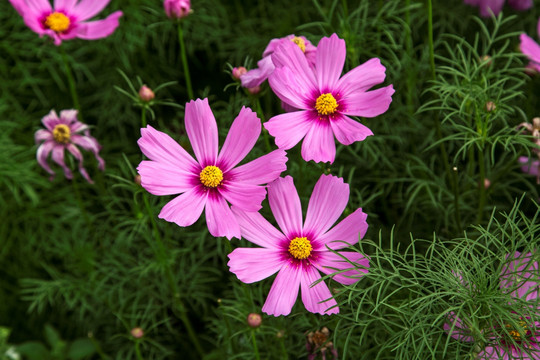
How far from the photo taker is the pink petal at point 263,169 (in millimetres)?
760

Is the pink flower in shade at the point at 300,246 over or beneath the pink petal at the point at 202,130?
beneath

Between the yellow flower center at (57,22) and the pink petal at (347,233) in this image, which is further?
the yellow flower center at (57,22)

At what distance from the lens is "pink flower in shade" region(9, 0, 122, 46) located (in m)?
1.15

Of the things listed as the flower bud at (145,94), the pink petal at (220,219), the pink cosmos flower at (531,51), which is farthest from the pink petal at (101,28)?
the pink cosmos flower at (531,51)

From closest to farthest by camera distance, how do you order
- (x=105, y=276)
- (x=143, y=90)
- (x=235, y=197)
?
(x=235, y=197), (x=143, y=90), (x=105, y=276)

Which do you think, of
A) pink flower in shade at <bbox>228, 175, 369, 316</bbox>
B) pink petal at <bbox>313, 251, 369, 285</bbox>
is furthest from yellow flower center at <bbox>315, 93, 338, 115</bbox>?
pink petal at <bbox>313, 251, 369, 285</bbox>

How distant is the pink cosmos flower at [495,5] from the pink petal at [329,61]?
0.65 m

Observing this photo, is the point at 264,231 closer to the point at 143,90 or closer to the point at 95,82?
the point at 143,90

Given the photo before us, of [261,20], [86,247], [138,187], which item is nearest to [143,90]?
[138,187]

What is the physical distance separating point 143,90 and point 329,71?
0.97 feet

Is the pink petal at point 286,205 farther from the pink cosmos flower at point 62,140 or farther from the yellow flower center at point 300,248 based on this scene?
the pink cosmos flower at point 62,140

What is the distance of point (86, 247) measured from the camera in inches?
52.4

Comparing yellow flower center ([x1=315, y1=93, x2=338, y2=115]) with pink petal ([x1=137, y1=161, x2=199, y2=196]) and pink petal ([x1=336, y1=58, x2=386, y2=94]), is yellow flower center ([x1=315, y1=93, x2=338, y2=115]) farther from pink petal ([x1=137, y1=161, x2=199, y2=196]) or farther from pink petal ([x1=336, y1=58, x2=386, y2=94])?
pink petal ([x1=137, y1=161, x2=199, y2=196])

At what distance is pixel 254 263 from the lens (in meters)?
0.79
